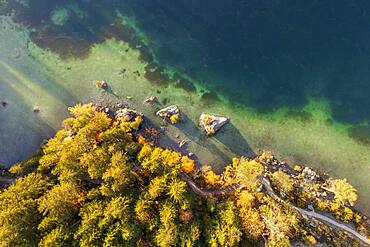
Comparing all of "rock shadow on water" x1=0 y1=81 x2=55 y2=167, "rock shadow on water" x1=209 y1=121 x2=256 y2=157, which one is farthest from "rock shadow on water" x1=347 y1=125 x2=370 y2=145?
"rock shadow on water" x1=0 y1=81 x2=55 y2=167

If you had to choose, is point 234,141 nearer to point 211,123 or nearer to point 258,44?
point 211,123

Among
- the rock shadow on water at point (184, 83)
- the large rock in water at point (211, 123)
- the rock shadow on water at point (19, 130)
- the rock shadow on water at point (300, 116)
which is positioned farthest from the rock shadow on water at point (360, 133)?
the rock shadow on water at point (19, 130)

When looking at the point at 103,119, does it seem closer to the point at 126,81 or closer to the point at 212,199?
the point at 126,81

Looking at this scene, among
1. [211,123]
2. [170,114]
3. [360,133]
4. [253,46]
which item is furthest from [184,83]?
[360,133]

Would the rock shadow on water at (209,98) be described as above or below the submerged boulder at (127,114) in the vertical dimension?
above

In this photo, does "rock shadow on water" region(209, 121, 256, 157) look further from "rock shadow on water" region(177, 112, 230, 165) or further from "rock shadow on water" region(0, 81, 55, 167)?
"rock shadow on water" region(0, 81, 55, 167)

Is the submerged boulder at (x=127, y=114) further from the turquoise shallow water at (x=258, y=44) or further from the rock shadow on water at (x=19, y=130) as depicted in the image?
the rock shadow on water at (x=19, y=130)
